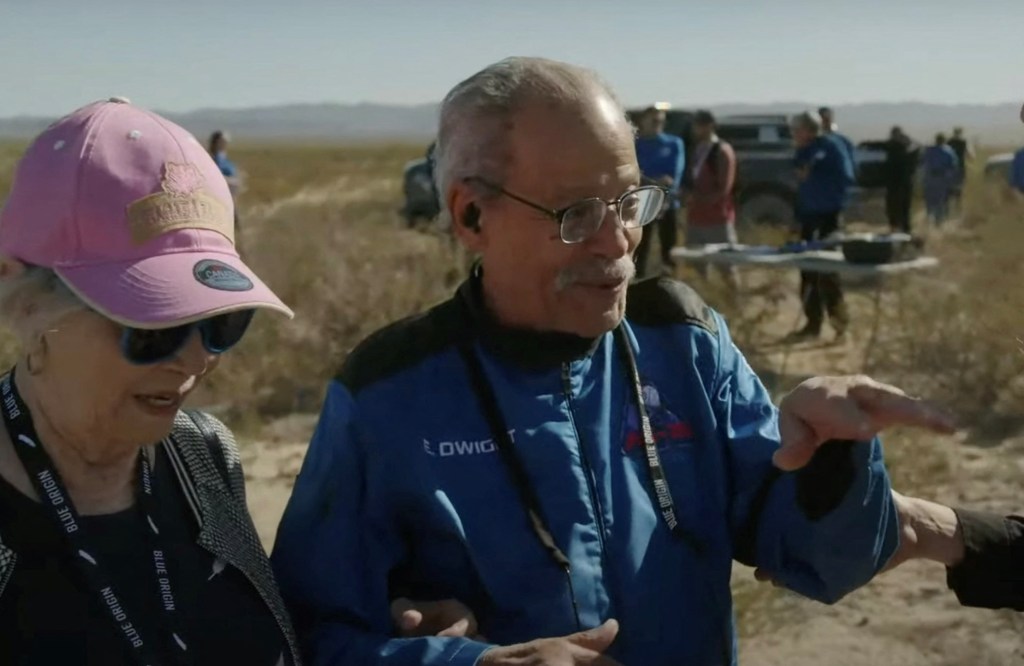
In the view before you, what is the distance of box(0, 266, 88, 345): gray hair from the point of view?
1659mm

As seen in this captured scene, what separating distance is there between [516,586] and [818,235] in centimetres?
985

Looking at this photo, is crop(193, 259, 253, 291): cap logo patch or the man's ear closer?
crop(193, 259, 253, 291): cap logo patch

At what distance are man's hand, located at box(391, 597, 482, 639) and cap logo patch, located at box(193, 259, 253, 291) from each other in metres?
0.56

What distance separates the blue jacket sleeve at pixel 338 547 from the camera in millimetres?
1952

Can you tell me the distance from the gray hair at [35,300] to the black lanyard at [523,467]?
25.6 inches

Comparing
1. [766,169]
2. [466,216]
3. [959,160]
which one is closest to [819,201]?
[766,169]

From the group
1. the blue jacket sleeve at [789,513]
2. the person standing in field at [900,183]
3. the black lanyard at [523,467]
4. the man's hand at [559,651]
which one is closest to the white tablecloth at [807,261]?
the blue jacket sleeve at [789,513]

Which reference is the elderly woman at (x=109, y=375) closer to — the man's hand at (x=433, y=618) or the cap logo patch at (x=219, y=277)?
the cap logo patch at (x=219, y=277)

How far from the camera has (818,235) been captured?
11.3 m

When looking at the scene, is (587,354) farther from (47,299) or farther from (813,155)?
(813,155)

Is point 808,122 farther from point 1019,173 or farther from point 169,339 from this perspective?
point 169,339

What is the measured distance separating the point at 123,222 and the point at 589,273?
733 millimetres

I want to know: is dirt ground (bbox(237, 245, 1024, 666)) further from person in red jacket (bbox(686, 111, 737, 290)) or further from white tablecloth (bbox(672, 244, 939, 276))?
person in red jacket (bbox(686, 111, 737, 290))

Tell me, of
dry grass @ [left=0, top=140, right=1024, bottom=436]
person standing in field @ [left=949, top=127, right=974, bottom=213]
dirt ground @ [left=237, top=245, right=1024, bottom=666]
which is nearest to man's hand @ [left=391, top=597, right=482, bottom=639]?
dirt ground @ [left=237, top=245, right=1024, bottom=666]
